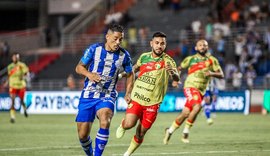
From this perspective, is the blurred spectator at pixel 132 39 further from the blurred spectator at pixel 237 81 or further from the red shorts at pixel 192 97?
the red shorts at pixel 192 97

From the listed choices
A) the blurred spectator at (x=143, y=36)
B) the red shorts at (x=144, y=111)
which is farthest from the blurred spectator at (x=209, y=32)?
the red shorts at (x=144, y=111)

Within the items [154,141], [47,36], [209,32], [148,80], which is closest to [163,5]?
[209,32]

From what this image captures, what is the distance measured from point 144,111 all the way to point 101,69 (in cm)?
177

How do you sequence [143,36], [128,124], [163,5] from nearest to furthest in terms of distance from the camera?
1. [128,124]
2. [143,36]
3. [163,5]

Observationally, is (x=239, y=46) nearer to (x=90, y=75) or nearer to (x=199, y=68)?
(x=199, y=68)

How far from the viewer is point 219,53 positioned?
3900 centimetres

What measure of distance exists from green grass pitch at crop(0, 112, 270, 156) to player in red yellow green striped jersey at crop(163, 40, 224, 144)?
615mm

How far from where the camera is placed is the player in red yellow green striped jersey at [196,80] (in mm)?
18609

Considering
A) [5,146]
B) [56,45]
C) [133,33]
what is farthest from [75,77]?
[5,146]

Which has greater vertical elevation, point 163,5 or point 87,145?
point 163,5

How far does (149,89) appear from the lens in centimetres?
1467

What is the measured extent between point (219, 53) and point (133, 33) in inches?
239

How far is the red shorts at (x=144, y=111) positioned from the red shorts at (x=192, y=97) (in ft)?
14.1

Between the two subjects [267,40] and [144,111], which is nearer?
[144,111]
